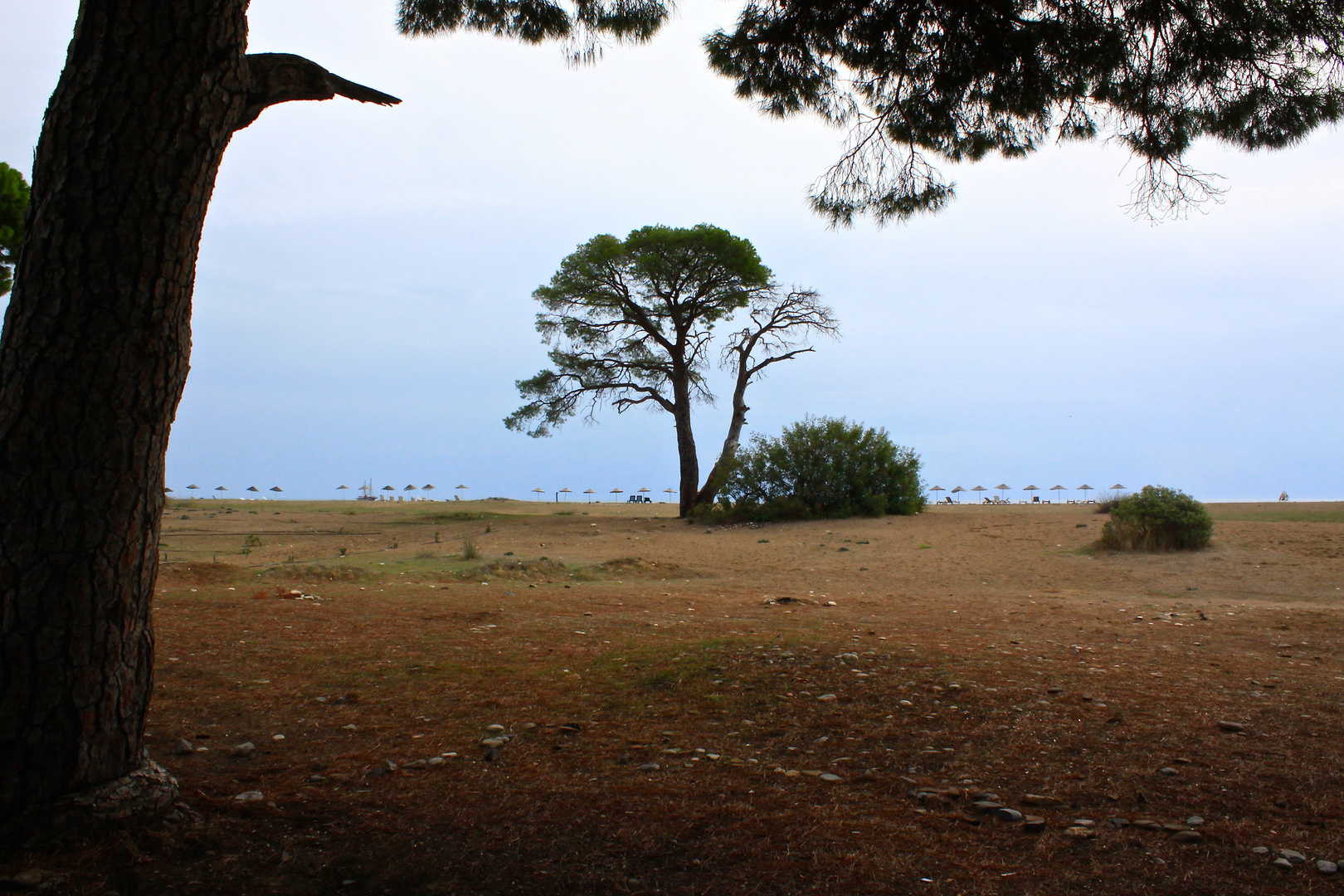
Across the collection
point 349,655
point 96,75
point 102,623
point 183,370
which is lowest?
point 349,655

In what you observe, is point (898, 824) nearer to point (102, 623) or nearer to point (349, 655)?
point (102, 623)

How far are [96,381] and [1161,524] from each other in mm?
12838

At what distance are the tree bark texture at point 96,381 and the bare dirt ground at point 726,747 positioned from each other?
42 centimetres

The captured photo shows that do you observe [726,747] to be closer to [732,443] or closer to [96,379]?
[96,379]

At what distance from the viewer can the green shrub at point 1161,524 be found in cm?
1155

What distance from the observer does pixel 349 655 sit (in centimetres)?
471

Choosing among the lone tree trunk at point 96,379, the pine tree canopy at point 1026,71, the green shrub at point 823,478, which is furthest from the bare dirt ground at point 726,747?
the green shrub at point 823,478

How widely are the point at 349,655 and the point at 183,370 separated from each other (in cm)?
273

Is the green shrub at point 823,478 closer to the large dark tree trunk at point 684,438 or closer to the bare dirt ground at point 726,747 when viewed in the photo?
the large dark tree trunk at point 684,438

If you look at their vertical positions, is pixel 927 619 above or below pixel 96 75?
below

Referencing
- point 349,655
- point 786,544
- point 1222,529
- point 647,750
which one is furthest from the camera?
point 786,544

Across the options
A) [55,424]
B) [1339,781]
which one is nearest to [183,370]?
[55,424]

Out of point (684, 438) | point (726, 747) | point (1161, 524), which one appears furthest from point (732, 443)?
point (726, 747)

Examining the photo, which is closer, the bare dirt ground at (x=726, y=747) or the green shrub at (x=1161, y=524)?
the bare dirt ground at (x=726, y=747)
